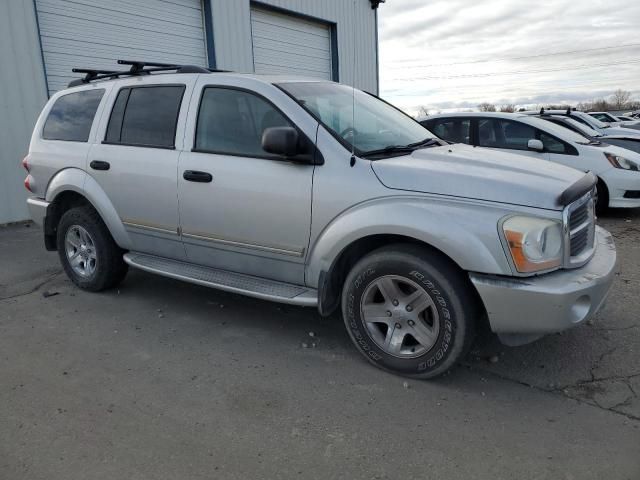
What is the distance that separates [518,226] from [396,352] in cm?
108

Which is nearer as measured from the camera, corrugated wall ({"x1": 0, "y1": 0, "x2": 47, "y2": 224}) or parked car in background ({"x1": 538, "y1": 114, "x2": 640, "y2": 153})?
corrugated wall ({"x1": 0, "y1": 0, "x2": 47, "y2": 224})

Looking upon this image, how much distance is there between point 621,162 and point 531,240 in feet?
19.9

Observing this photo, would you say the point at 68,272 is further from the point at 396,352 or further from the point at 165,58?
the point at 165,58

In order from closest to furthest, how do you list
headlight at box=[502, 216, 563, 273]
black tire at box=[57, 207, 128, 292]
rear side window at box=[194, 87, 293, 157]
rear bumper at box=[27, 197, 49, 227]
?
headlight at box=[502, 216, 563, 273] → rear side window at box=[194, 87, 293, 157] → black tire at box=[57, 207, 128, 292] → rear bumper at box=[27, 197, 49, 227]

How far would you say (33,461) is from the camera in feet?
8.53

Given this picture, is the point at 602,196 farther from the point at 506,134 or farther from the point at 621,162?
the point at 506,134

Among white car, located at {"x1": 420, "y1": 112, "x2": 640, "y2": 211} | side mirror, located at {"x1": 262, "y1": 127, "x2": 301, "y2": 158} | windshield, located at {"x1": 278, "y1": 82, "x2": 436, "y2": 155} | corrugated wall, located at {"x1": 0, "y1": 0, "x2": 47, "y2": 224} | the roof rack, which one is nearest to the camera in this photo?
side mirror, located at {"x1": 262, "y1": 127, "x2": 301, "y2": 158}

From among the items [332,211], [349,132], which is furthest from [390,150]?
[332,211]

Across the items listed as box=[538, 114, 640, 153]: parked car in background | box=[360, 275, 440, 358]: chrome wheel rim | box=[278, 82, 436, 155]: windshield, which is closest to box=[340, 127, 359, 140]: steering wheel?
box=[278, 82, 436, 155]: windshield

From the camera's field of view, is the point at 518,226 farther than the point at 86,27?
No

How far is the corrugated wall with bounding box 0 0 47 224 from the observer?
7.99 metres

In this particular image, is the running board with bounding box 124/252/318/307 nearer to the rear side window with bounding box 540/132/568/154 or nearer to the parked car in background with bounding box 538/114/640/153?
the rear side window with bounding box 540/132/568/154

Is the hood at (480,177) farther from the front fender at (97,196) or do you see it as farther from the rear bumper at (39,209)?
the rear bumper at (39,209)

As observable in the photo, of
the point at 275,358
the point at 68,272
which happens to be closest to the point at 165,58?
the point at 68,272
